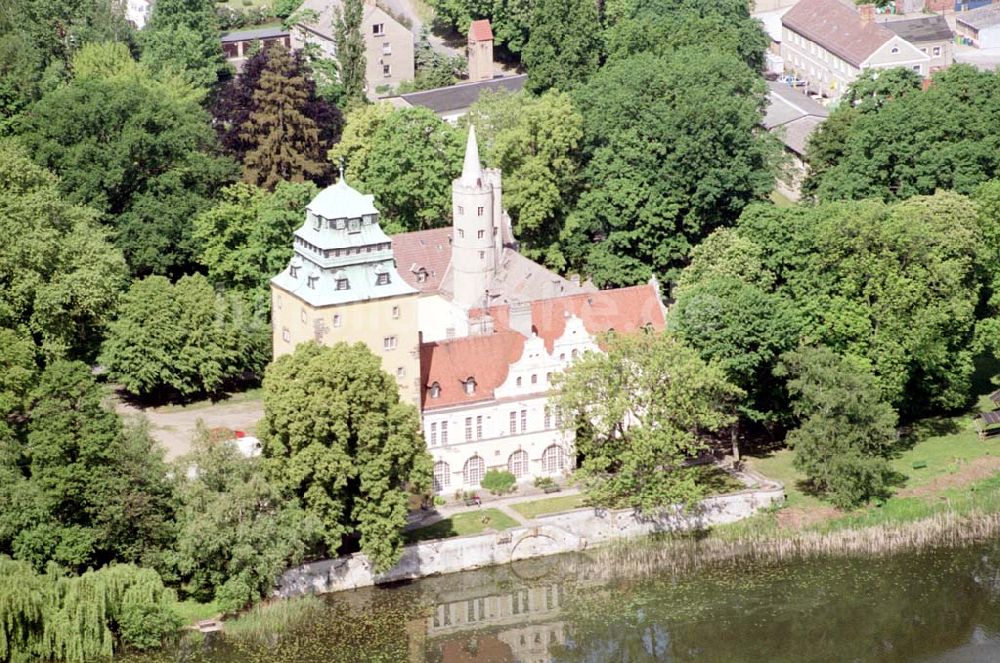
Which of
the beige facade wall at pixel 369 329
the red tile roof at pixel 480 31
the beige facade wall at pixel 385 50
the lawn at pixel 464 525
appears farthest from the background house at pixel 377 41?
the lawn at pixel 464 525

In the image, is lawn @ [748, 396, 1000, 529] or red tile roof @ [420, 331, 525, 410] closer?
lawn @ [748, 396, 1000, 529]

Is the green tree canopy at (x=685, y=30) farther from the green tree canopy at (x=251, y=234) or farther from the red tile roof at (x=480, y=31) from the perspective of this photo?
the green tree canopy at (x=251, y=234)

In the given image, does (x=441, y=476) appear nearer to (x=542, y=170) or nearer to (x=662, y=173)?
(x=662, y=173)

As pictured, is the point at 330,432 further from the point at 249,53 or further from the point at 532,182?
the point at 249,53

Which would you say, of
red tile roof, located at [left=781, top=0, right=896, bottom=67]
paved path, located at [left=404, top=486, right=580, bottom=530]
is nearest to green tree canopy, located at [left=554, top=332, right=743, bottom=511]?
paved path, located at [left=404, top=486, right=580, bottom=530]

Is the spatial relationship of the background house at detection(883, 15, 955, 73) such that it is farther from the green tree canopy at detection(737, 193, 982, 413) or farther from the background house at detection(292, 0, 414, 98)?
the green tree canopy at detection(737, 193, 982, 413)

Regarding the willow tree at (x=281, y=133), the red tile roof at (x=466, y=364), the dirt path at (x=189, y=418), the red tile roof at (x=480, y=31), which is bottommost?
the dirt path at (x=189, y=418)
